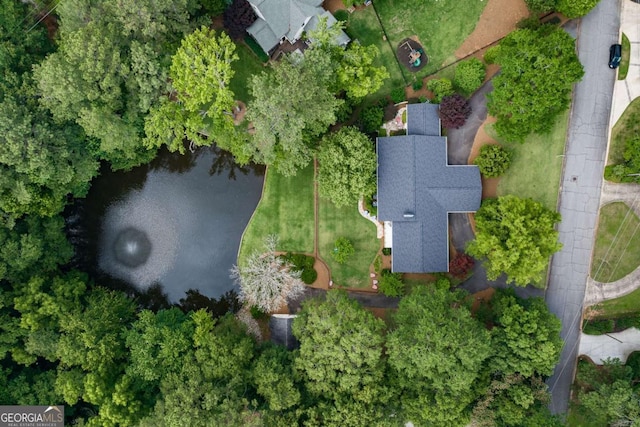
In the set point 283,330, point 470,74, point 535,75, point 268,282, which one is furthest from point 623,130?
point 283,330

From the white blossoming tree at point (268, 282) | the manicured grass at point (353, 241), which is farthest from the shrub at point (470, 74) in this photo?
the white blossoming tree at point (268, 282)

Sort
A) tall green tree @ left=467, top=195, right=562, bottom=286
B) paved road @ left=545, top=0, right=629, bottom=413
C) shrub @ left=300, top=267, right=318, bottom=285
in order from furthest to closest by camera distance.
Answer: shrub @ left=300, top=267, right=318, bottom=285 → paved road @ left=545, top=0, right=629, bottom=413 → tall green tree @ left=467, top=195, right=562, bottom=286

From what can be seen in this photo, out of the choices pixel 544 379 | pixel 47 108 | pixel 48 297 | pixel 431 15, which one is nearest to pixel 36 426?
pixel 48 297

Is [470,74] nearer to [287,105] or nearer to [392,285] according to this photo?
[287,105]

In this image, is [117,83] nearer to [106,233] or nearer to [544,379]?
[106,233]

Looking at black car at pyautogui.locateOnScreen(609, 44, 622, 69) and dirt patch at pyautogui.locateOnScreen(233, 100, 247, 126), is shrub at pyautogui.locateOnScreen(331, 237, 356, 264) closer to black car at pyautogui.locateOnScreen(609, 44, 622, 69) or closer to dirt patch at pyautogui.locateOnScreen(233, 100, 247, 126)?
dirt patch at pyautogui.locateOnScreen(233, 100, 247, 126)

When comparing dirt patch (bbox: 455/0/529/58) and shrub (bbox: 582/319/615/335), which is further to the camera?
dirt patch (bbox: 455/0/529/58)

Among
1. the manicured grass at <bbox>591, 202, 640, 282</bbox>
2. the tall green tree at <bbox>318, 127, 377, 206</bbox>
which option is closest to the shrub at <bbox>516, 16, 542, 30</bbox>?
the tall green tree at <bbox>318, 127, 377, 206</bbox>
